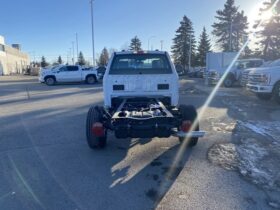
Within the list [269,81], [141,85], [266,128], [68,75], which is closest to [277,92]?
[269,81]

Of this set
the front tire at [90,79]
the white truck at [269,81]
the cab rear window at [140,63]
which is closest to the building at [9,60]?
the front tire at [90,79]

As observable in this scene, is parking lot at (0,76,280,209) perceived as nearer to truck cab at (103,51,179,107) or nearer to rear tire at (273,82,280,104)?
truck cab at (103,51,179,107)

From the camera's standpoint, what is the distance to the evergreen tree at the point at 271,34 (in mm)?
38094

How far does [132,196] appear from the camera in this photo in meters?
4.22

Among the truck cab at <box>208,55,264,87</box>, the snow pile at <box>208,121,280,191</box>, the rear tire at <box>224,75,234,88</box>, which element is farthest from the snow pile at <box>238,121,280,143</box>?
the rear tire at <box>224,75,234,88</box>

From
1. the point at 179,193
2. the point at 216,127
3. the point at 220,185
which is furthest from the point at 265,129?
the point at 179,193

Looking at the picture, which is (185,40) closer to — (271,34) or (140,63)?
(271,34)

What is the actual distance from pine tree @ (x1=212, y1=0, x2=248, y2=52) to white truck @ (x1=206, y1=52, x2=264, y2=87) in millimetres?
37621

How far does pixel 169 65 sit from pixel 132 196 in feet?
13.7

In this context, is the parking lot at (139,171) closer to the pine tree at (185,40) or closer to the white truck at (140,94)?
the white truck at (140,94)

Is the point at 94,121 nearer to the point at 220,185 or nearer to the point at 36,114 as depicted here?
the point at 220,185

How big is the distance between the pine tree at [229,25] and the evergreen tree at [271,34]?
19.1m

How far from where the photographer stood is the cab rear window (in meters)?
7.68

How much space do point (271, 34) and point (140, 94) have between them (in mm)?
36711
